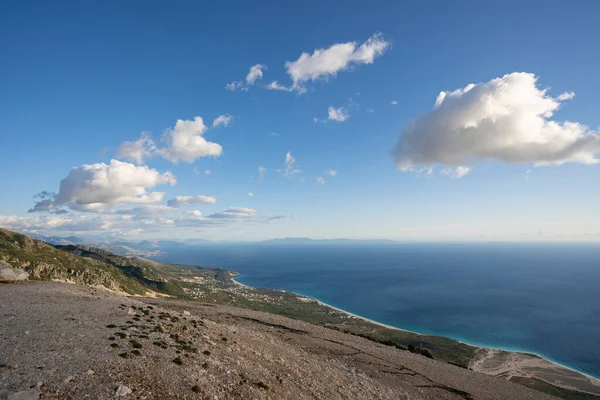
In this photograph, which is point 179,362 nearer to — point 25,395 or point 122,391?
point 122,391

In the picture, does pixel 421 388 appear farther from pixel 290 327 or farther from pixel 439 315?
pixel 439 315

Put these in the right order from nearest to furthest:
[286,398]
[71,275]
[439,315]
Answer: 1. [286,398]
2. [71,275]
3. [439,315]

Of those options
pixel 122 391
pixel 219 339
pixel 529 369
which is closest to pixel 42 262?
pixel 219 339

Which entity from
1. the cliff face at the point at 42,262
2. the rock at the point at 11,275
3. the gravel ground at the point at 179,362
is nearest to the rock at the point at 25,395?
the gravel ground at the point at 179,362

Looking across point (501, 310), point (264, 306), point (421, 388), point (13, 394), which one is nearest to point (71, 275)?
point (13, 394)

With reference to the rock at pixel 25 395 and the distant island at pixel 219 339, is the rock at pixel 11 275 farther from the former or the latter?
the rock at pixel 25 395

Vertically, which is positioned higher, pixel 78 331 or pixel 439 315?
pixel 78 331

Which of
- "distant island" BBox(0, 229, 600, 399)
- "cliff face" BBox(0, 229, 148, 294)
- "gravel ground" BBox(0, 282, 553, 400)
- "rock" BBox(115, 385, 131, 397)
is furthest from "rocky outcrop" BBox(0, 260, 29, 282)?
"rock" BBox(115, 385, 131, 397)
